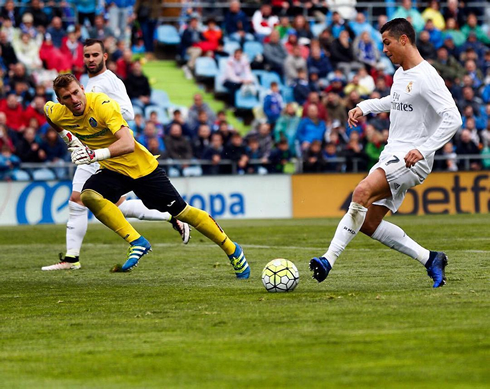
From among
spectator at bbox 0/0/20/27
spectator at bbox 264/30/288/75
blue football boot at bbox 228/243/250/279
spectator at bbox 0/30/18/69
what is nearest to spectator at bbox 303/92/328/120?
spectator at bbox 264/30/288/75

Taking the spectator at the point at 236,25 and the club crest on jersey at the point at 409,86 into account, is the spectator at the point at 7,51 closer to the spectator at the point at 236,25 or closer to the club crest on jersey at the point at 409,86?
the spectator at the point at 236,25

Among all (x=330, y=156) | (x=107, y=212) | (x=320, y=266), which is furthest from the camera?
(x=330, y=156)

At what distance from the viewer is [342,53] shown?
25172mm

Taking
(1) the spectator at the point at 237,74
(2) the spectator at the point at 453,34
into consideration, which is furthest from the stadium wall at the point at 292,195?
(2) the spectator at the point at 453,34

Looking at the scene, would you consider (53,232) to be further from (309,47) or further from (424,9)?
(424,9)

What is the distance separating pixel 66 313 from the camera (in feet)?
24.0

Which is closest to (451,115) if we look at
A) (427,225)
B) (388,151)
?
(388,151)

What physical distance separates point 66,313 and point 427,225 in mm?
11314

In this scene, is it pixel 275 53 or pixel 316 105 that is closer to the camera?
pixel 316 105

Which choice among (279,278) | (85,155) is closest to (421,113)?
(279,278)

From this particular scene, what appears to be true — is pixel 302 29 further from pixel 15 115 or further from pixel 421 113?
pixel 421 113

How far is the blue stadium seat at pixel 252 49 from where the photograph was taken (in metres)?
25.1

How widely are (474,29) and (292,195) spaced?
29.1ft

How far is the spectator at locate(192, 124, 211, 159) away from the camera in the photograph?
21.6m
